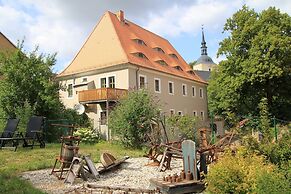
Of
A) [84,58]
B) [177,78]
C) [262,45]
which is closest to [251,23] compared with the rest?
[262,45]

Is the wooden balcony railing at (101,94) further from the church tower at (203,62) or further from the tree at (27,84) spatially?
the church tower at (203,62)

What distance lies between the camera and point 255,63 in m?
28.0

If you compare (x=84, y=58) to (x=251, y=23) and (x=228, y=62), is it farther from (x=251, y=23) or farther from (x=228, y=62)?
(x=251, y=23)

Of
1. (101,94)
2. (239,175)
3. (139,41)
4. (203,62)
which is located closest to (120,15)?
(139,41)

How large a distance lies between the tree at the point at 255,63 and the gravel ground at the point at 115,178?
17.6 metres

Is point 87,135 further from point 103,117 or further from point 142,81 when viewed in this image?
point 142,81

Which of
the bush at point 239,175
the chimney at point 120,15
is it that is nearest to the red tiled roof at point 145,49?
the chimney at point 120,15

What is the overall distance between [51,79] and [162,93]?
429 inches

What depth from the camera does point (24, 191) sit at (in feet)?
22.0

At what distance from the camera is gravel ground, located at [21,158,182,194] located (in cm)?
774

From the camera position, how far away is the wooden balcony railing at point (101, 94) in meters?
23.8

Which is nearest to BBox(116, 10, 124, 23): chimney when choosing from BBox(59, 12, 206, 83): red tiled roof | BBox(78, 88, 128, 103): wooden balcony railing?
BBox(59, 12, 206, 83): red tiled roof

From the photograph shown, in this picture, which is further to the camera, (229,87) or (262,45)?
(229,87)

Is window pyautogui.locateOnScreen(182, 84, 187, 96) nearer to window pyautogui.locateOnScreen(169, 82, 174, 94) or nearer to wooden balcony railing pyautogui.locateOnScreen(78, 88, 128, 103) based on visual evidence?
window pyautogui.locateOnScreen(169, 82, 174, 94)
